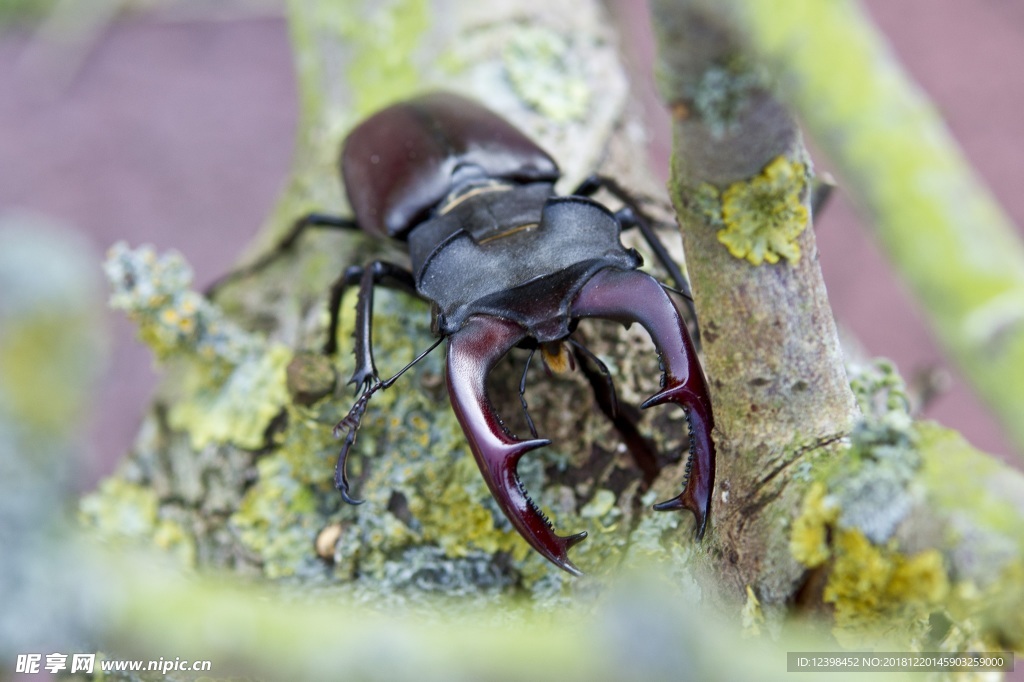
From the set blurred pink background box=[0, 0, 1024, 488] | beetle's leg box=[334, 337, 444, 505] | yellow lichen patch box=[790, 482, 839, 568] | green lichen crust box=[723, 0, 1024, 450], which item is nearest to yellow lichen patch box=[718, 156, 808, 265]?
yellow lichen patch box=[790, 482, 839, 568]

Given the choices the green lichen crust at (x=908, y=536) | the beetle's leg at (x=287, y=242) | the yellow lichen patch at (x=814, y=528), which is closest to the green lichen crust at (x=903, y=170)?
the green lichen crust at (x=908, y=536)

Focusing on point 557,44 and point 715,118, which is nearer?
point 715,118

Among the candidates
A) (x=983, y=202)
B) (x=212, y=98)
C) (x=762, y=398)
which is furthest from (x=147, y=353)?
(x=983, y=202)

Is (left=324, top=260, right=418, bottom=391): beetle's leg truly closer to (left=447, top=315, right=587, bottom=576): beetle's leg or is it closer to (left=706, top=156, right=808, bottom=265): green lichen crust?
(left=447, top=315, right=587, bottom=576): beetle's leg

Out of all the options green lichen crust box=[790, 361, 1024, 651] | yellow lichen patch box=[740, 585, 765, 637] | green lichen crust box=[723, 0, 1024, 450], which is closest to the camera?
green lichen crust box=[723, 0, 1024, 450]

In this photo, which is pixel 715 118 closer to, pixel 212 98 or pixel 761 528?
pixel 761 528

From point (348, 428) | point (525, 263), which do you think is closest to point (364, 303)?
point (348, 428)
